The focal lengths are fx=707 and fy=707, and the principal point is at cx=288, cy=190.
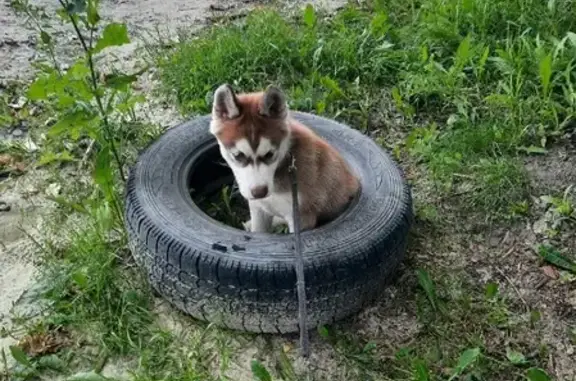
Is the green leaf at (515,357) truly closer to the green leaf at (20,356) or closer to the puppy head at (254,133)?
the puppy head at (254,133)

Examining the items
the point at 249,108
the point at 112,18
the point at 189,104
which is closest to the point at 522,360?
the point at 249,108

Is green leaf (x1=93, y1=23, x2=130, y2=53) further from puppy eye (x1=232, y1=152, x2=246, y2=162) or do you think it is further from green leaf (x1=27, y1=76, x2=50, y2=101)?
puppy eye (x1=232, y1=152, x2=246, y2=162)

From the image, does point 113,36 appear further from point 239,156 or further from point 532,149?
point 532,149

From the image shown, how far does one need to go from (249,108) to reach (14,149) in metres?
2.29

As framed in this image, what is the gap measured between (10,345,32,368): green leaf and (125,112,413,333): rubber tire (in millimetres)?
710

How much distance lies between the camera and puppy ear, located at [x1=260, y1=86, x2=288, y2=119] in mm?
3340

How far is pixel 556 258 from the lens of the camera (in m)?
4.04

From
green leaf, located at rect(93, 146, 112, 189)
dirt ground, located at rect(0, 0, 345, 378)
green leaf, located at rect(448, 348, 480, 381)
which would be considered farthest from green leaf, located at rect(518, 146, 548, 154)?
green leaf, located at rect(93, 146, 112, 189)

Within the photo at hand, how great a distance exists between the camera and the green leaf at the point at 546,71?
494cm

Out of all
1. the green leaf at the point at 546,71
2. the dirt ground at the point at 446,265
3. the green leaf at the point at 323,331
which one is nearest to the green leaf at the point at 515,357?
the dirt ground at the point at 446,265

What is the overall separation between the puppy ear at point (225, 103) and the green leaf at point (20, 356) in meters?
1.48

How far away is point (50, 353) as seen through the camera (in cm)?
355

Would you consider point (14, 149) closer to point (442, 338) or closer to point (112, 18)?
point (112, 18)

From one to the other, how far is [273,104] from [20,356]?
1716mm
